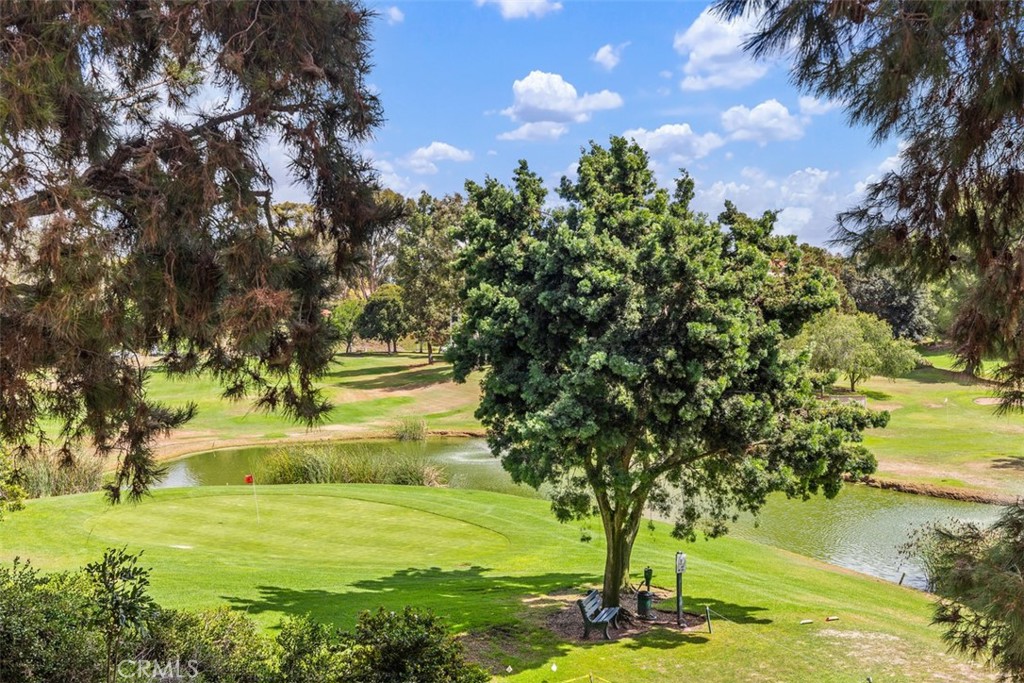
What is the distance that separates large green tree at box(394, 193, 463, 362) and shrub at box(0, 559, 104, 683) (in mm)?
45663

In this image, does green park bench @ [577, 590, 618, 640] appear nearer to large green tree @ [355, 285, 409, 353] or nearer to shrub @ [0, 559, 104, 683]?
shrub @ [0, 559, 104, 683]

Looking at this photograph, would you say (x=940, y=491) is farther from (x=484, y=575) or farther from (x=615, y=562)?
(x=484, y=575)

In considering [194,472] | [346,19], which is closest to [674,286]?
[346,19]

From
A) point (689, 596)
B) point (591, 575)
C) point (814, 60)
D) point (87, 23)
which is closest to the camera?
point (87, 23)

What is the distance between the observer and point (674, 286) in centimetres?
1152

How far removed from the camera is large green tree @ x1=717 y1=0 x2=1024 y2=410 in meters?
4.95

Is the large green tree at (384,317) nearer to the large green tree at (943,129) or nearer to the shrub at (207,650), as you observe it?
the shrub at (207,650)

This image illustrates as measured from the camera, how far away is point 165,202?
5.42 m

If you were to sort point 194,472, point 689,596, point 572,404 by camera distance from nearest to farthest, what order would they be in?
point 572,404, point 689,596, point 194,472

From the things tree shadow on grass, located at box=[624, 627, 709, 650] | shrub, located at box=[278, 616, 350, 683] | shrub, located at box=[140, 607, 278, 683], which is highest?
shrub, located at box=[278, 616, 350, 683]

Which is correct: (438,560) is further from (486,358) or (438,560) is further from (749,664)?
(749,664)

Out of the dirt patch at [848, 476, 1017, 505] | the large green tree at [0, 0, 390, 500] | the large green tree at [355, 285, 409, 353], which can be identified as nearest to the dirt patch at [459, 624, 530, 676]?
the large green tree at [0, 0, 390, 500]

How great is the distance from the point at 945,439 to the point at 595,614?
31.3 meters

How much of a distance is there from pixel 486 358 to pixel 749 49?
836cm
